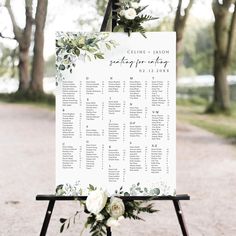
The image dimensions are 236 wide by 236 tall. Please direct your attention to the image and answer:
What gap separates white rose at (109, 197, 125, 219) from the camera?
6.99ft

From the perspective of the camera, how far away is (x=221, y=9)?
9375mm

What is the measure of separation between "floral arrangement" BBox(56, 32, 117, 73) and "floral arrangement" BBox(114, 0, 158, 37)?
0.08 m

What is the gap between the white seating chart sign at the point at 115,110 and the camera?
6.98 ft

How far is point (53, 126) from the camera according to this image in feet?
26.9

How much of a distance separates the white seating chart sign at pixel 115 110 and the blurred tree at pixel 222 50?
7.53m

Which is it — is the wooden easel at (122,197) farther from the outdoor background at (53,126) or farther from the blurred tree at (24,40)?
the blurred tree at (24,40)

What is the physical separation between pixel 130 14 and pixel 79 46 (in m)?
0.22

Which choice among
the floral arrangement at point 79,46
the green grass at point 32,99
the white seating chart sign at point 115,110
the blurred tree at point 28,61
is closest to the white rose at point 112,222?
the white seating chart sign at point 115,110

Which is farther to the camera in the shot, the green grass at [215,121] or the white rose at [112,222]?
the green grass at [215,121]

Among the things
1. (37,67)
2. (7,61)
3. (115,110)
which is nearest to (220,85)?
(37,67)

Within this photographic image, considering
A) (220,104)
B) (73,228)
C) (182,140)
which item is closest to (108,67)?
(73,228)

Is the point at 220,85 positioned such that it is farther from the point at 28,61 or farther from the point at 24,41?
the point at 28,61

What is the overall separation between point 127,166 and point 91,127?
188 mm

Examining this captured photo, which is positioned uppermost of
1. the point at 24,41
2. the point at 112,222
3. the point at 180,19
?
the point at 180,19
